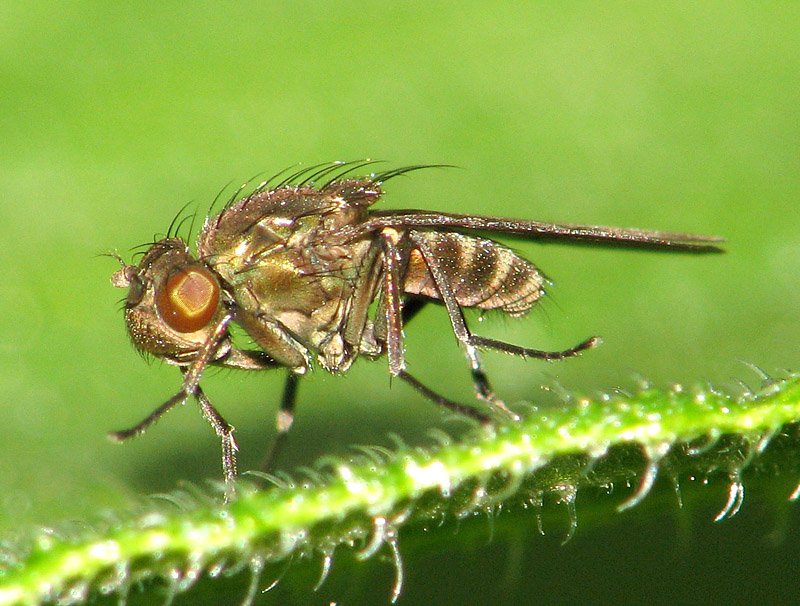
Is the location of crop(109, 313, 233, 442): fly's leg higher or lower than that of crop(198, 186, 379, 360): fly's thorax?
lower

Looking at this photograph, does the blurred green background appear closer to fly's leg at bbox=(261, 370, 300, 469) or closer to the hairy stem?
fly's leg at bbox=(261, 370, 300, 469)


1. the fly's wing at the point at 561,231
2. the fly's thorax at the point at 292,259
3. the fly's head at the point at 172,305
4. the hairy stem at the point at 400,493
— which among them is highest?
the fly's wing at the point at 561,231

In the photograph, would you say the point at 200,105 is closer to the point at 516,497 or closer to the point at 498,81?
the point at 498,81

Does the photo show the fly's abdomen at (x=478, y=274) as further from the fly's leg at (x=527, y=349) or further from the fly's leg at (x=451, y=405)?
the fly's leg at (x=451, y=405)

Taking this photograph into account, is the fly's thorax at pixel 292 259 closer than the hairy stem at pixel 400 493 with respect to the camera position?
No

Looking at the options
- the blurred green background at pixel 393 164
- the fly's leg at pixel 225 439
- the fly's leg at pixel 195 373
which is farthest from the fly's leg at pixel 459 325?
the fly's leg at pixel 225 439

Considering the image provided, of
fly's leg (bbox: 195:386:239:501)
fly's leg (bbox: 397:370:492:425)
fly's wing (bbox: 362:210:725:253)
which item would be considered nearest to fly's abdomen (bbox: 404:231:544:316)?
fly's wing (bbox: 362:210:725:253)
